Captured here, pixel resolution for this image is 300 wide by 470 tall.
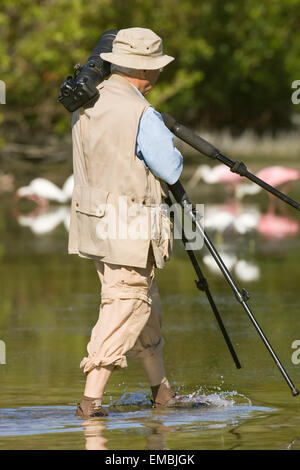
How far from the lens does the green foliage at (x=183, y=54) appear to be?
91.9 feet

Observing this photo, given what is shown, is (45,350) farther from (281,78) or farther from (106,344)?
(281,78)

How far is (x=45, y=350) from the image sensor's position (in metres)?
8.85

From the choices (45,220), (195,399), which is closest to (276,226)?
(45,220)

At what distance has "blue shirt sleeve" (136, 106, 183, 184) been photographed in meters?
6.46

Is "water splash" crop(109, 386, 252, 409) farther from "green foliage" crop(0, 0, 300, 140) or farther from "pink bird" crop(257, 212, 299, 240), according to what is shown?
"green foliage" crop(0, 0, 300, 140)

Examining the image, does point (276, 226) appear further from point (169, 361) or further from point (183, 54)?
point (183, 54)

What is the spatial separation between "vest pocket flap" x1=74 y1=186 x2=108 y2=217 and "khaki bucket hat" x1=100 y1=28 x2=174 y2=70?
0.66 m

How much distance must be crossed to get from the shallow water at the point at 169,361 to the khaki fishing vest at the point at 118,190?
884mm

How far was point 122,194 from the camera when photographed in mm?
6602

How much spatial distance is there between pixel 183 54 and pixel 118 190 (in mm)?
39779

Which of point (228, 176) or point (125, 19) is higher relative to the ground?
point (228, 176)

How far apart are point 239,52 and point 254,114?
5286mm

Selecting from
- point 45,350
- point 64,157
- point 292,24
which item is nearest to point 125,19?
point 292,24

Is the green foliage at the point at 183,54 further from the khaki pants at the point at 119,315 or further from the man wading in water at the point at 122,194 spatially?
the khaki pants at the point at 119,315
